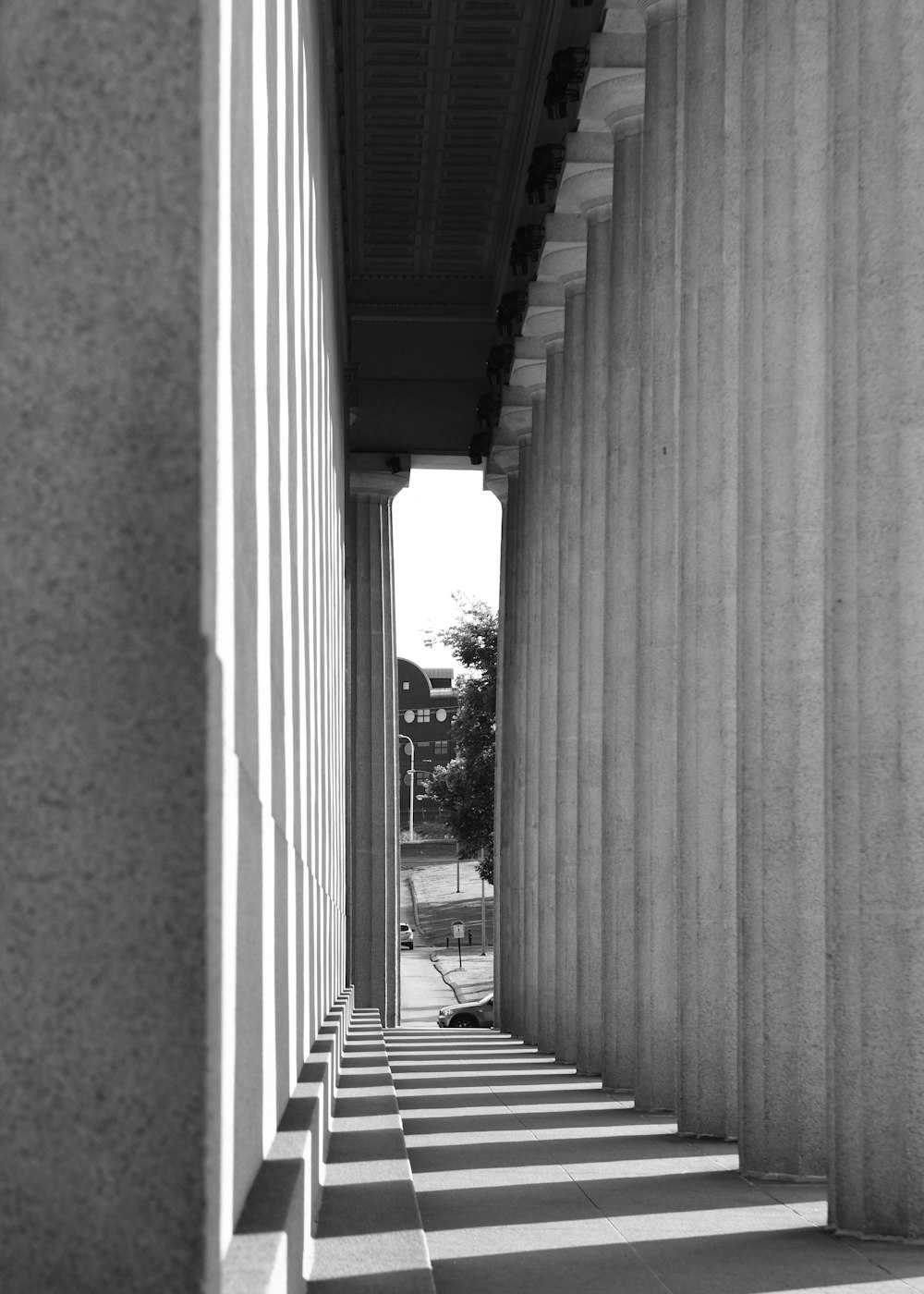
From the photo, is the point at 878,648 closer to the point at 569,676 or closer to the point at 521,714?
the point at 569,676

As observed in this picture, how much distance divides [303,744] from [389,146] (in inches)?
1392

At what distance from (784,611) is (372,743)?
48.2 metres

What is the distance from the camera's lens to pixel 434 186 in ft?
168

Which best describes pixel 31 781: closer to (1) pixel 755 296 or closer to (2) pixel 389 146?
(1) pixel 755 296

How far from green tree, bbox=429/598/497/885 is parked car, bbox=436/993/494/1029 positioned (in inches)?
681

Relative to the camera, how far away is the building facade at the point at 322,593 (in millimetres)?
4461

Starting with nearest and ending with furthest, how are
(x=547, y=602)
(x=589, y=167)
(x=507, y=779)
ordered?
1. (x=589, y=167)
2. (x=547, y=602)
3. (x=507, y=779)

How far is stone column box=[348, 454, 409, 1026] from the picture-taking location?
210 feet

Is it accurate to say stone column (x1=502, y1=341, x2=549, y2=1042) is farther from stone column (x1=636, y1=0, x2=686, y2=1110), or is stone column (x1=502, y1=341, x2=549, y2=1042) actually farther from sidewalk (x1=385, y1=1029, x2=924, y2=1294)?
sidewalk (x1=385, y1=1029, x2=924, y2=1294)

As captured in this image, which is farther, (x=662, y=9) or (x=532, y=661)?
(x=532, y=661)

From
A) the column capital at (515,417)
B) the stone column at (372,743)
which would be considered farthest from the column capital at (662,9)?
the stone column at (372,743)

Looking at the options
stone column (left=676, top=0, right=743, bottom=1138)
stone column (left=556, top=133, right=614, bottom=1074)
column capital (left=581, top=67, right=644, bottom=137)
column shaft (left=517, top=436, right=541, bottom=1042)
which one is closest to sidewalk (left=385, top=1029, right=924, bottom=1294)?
stone column (left=676, top=0, right=743, bottom=1138)

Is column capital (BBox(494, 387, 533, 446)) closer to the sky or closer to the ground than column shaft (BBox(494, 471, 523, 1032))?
closer to the sky

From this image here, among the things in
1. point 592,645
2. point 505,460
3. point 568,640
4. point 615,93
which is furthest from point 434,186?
point 615,93
